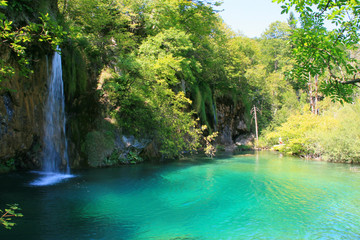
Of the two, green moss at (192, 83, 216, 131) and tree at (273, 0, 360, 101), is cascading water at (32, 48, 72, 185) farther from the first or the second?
green moss at (192, 83, 216, 131)

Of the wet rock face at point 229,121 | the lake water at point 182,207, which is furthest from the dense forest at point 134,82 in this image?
the wet rock face at point 229,121

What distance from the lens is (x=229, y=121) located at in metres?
32.7

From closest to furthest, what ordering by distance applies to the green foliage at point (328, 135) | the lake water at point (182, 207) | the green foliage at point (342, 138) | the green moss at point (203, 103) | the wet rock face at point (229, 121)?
the lake water at point (182, 207), the green foliage at point (342, 138), the green foliage at point (328, 135), the green moss at point (203, 103), the wet rock face at point (229, 121)

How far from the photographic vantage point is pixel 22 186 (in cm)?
880

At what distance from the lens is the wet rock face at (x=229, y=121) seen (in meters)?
31.2

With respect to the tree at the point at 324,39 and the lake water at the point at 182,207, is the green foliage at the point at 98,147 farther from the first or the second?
the tree at the point at 324,39

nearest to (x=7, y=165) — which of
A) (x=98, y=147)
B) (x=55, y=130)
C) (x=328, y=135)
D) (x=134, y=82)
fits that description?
(x=55, y=130)

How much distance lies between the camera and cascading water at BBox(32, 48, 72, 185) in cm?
1148

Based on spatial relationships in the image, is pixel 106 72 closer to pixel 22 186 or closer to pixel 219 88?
pixel 22 186

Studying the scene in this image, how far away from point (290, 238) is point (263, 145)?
26.7 meters

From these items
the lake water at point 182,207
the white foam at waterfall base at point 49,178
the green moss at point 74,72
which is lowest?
the lake water at point 182,207

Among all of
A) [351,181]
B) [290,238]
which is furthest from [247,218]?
[351,181]

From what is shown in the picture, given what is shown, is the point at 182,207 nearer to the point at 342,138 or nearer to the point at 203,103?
the point at 342,138

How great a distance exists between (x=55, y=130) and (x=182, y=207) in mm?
7570
